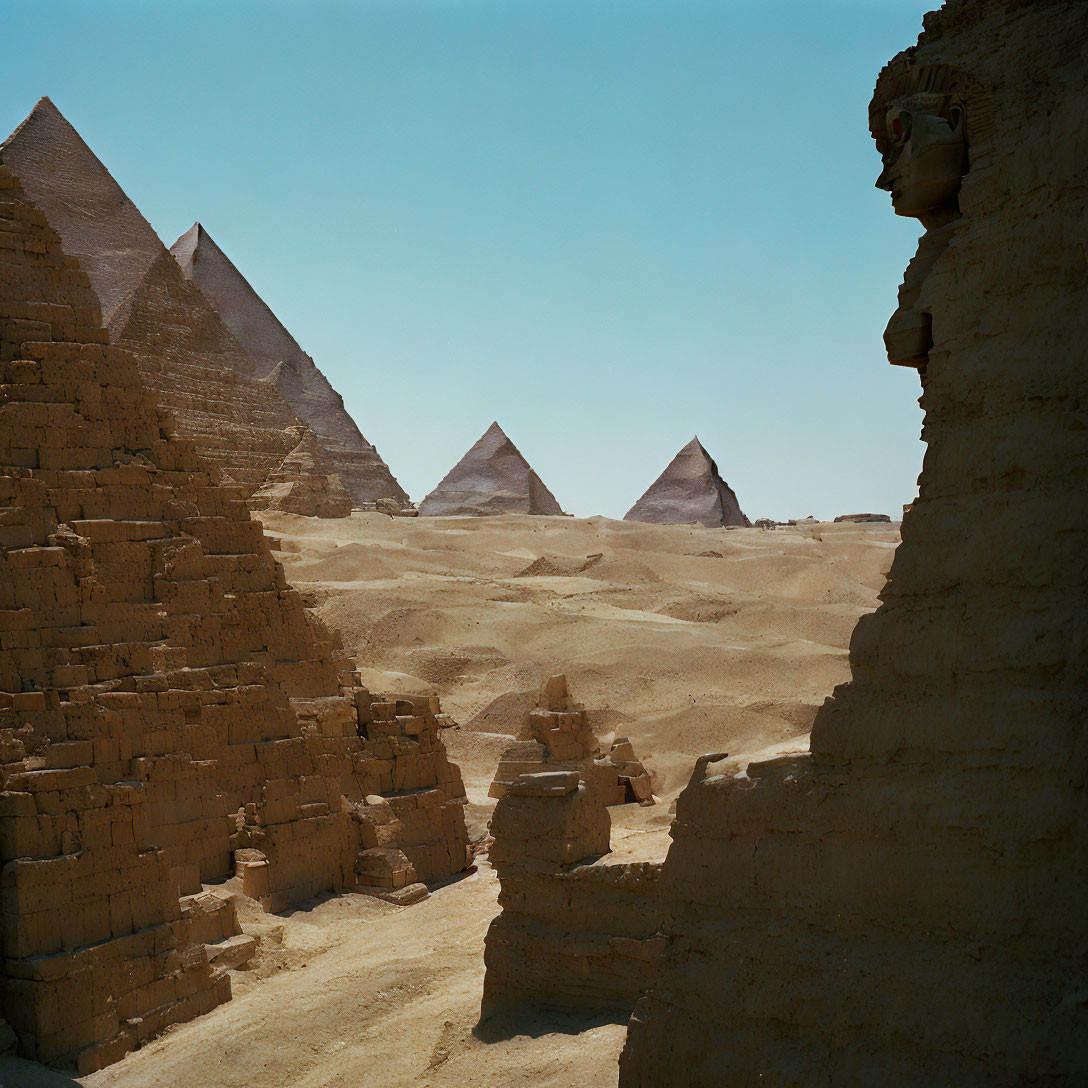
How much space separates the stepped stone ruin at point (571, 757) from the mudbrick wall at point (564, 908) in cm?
590

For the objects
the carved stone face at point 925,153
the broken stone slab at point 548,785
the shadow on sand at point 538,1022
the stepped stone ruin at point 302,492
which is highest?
the stepped stone ruin at point 302,492

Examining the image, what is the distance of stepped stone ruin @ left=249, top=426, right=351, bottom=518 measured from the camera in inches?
1437

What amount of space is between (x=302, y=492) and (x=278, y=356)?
24.1m

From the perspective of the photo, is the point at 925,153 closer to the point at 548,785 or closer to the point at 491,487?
the point at 548,785

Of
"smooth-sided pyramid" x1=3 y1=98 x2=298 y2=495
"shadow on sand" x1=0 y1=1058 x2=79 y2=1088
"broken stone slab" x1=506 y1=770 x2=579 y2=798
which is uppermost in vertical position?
"smooth-sided pyramid" x1=3 y1=98 x2=298 y2=495

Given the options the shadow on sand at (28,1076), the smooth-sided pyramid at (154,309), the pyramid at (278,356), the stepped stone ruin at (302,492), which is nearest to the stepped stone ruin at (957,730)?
the shadow on sand at (28,1076)

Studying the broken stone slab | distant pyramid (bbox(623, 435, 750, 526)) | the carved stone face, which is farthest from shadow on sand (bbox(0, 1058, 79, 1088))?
distant pyramid (bbox(623, 435, 750, 526))

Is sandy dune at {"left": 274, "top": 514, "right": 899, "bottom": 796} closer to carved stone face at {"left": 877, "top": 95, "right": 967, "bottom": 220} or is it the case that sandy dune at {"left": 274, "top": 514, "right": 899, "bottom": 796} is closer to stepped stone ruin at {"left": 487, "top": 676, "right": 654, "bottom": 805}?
stepped stone ruin at {"left": 487, "top": 676, "right": 654, "bottom": 805}

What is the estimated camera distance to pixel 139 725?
7.59 meters

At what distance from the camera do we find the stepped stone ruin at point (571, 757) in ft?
40.0

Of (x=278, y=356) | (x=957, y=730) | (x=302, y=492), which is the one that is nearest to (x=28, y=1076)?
(x=957, y=730)

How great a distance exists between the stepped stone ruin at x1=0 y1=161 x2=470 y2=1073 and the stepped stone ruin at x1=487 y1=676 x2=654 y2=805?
3.17 ft

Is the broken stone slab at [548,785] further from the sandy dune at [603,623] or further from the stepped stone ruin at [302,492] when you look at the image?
the stepped stone ruin at [302,492]

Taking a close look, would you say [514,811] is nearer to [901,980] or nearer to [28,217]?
[901,980]
